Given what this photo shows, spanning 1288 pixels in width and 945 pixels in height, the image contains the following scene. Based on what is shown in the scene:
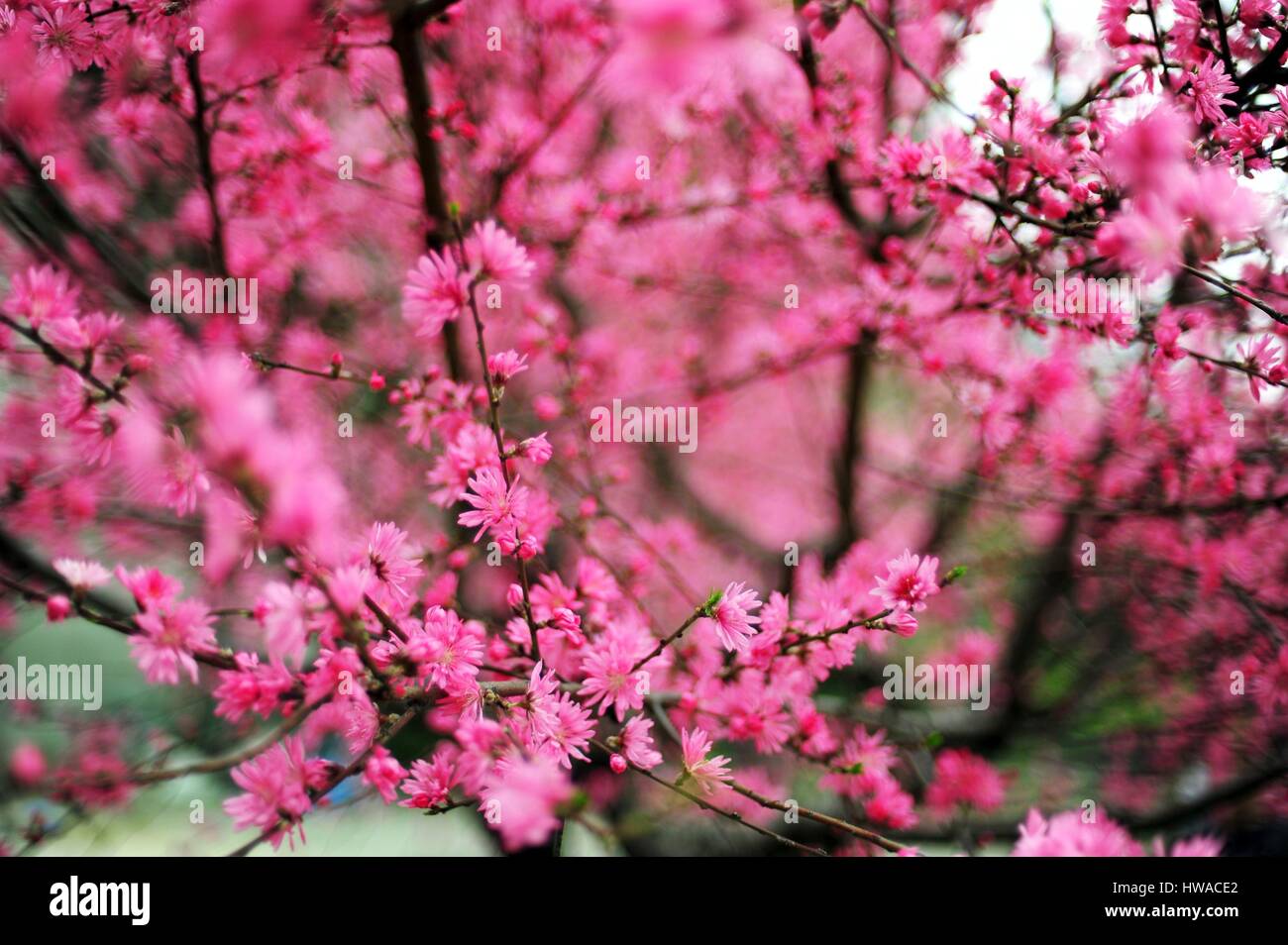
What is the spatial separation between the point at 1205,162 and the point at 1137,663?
2.05 m

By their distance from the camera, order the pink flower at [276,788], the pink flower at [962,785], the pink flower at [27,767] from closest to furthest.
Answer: the pink flower at [276,788], the pink flower at [27,767], the pink flower at [962,785]

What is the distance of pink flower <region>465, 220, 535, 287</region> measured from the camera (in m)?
0.97

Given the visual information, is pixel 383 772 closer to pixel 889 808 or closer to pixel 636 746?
pixel 636 746

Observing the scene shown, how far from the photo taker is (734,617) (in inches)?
41.6

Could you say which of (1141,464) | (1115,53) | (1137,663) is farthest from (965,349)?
(1137,663)

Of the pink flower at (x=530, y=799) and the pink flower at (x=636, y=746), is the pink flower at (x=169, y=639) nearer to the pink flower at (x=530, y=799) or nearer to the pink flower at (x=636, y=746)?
the pink flower at (x=530, y=799)

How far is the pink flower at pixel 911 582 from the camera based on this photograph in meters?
1.09

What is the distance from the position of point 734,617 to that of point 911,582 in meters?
0.30

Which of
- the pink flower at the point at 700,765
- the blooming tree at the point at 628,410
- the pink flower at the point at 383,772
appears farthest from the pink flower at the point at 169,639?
the pink flower at the point at 700,765

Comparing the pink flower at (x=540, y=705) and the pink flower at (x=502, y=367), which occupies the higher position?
the pink flower at (x=502, y=367)

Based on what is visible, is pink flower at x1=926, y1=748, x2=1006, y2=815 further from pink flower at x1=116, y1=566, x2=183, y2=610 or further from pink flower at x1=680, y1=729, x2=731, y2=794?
pink flower at x1=116, y1=566, x2=183, y2=610
